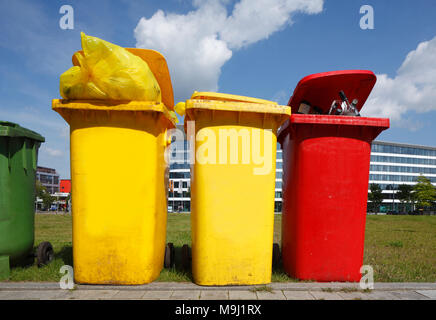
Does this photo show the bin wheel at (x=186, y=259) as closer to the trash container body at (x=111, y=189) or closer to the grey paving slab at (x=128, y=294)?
the trash container body at (x=111, y=189)

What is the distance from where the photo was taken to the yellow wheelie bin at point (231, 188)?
306 cm

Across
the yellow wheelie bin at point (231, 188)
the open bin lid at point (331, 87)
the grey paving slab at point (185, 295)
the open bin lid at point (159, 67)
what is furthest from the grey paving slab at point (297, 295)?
the open bin lid at point (159, 67)

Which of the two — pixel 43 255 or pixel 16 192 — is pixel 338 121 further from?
pixel 43 255

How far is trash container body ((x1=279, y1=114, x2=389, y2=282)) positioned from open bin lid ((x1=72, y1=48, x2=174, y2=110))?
5.97ft

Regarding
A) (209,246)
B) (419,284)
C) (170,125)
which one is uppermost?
(170,125)

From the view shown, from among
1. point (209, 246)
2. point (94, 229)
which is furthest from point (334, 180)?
point (94, 229)

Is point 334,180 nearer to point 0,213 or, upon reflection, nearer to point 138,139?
point 138,139

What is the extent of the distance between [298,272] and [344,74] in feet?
8.40

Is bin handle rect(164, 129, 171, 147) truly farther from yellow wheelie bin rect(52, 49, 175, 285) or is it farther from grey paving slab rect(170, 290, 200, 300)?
grey paving slab rect(170, 290, 200, 300)

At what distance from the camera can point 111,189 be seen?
121 inches

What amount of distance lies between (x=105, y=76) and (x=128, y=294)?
2.37 metres

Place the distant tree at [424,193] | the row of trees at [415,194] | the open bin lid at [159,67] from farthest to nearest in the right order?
the distant tree at [424,193], the row of trees at [415,194], the open bin lid at [159,67]

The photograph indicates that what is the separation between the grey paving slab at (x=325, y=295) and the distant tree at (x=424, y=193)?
59.7 m

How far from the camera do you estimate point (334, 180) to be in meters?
3.30
